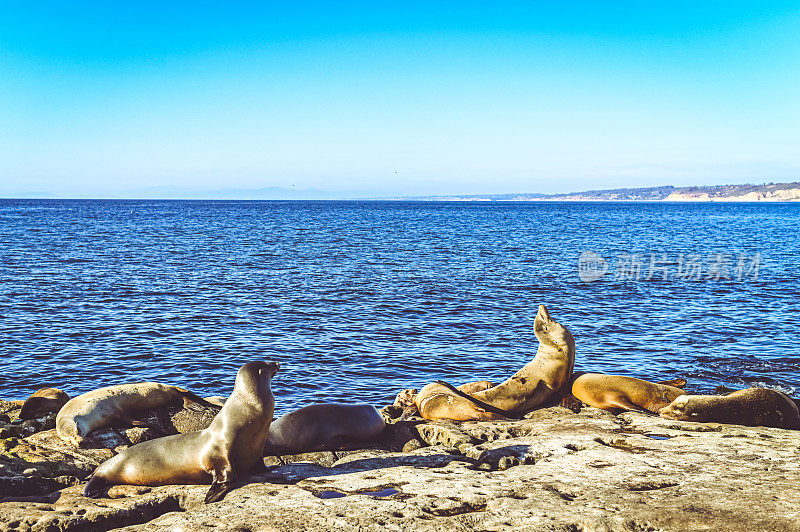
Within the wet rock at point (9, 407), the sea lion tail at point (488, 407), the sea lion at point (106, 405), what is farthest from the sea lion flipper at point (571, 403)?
the wet rock at point (9, 407)

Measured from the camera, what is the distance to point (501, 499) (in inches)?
222

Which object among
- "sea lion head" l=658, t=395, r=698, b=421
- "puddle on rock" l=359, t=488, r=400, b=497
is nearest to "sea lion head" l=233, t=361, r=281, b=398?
"puddle on rock" l=359, t=488, r=400, b=497

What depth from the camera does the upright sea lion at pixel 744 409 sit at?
27.1 feet

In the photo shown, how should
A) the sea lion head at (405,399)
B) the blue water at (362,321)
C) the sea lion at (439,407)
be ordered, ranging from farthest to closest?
the blue water at (362,321) < the sea lion head at (405,399) < the sea lion at (439,407)

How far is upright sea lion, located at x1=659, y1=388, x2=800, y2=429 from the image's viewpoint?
27.1 ft

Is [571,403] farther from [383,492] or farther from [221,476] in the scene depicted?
[221,476]

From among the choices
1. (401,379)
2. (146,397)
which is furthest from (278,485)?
(401,379)

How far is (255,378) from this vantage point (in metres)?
7.03

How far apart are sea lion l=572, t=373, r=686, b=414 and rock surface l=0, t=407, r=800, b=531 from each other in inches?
43.1

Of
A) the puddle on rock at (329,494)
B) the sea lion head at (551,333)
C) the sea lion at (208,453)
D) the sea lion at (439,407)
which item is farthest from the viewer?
the sea lion head at (551,333)

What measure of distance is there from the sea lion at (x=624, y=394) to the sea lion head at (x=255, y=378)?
485 cm

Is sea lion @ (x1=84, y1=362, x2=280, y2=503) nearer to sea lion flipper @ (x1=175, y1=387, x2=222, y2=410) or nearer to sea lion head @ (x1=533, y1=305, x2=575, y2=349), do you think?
sea lion flipper @ (x1=175, y1=387, x2=222, y2=410)

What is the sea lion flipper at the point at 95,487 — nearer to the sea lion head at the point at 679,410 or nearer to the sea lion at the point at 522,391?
the sea lion at the point at 522,391

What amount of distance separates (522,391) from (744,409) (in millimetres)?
2821
